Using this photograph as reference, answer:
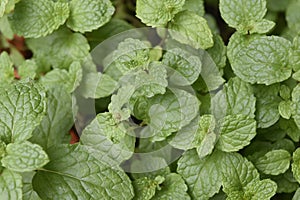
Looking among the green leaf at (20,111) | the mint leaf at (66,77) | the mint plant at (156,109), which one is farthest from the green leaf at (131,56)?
the green leaf at (20,111)

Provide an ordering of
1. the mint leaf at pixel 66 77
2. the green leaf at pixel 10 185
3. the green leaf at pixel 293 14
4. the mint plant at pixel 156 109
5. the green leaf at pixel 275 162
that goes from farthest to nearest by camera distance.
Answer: the green leaf at pixel 293 14 → the mint leaf at pixel 66 77 → the green leaf at pixel 275 162 → the mint plant at pixel 156 109 → the green leaf at pixel 10 185

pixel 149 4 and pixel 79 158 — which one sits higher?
pixel 149 4

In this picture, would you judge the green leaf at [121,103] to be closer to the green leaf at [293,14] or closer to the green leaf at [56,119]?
the green leaf at [56,119]

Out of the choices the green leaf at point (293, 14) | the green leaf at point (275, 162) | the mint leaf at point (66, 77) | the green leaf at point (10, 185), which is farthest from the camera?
the green leaf at point (293, 14)

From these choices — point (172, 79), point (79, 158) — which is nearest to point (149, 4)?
point (172, 79)

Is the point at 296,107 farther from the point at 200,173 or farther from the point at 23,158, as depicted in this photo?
the point at 23,158

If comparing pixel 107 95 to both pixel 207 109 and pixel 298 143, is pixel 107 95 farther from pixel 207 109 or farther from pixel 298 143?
pixel 298 143

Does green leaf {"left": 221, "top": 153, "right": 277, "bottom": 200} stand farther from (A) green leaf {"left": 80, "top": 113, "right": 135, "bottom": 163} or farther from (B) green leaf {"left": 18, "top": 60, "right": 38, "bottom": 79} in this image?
(B) green leaf {"left": 18, "top": 60, "right": 38, "bottom": 79}
